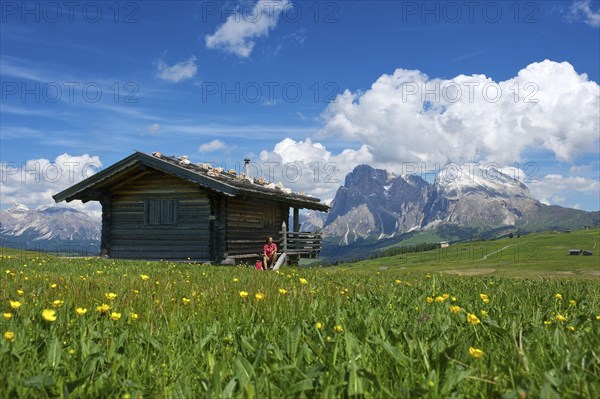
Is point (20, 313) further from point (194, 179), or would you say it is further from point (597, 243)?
point (597, 243)

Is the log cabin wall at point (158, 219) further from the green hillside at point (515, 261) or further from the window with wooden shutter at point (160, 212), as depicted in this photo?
the green hillside at point (515, 261)

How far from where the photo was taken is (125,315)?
12.2 feet

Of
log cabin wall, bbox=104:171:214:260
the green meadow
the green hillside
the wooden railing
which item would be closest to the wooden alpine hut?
log cabin wall, bbox=104:171:214:260

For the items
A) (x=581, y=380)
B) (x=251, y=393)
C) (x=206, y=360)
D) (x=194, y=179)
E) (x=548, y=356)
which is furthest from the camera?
(x=194, y=179)

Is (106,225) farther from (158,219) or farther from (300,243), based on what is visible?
(300,243)

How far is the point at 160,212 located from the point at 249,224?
453 cm

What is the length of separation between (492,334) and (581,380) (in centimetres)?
117

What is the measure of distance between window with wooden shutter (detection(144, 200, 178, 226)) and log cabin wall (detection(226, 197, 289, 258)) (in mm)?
2737

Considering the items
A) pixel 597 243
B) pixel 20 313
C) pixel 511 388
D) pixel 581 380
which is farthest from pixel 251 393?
pixel 597 243

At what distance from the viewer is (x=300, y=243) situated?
90.6 feet

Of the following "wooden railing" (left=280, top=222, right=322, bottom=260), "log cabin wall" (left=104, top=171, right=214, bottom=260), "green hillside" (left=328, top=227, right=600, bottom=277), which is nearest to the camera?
"log cabin wall" (left=104, top=171, right=214, bottom=260)

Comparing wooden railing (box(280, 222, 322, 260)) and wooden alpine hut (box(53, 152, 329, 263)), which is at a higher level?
wooden alpine hut (box(53, 152, 329, 263))

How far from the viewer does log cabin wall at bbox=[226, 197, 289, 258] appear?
2302cm

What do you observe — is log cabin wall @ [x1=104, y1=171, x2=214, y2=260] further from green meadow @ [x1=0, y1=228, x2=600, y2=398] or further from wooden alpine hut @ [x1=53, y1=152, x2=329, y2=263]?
green meadow @ [x1=0, y1=228, x2=600, y2=398]
